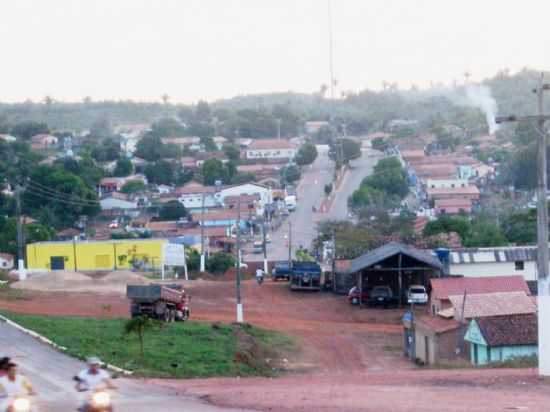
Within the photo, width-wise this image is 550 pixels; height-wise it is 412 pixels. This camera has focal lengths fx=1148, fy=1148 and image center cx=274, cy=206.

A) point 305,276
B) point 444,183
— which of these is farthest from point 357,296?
point 444,183

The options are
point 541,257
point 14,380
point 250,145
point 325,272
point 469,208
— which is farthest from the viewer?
point 250,145

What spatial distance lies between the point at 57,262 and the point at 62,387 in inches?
1552

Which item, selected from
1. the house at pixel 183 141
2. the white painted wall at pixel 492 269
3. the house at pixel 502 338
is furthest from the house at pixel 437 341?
the house at pixel 183 141

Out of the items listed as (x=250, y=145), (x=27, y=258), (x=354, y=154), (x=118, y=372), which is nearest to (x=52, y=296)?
(x=27, y=258)

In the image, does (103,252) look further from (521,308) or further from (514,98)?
(514,98)

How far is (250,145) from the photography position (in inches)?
5305

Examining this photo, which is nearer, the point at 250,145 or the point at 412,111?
the point at 250,145

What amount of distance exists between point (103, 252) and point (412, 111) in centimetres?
12395

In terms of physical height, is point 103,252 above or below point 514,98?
below

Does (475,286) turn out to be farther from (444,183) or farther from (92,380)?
(444,183)

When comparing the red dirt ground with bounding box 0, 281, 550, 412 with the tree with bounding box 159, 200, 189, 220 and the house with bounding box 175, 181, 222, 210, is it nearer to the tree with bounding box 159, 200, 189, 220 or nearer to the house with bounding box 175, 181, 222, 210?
the tree with bounding box 159, 200, 189, 220

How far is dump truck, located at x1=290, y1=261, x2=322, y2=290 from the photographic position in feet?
156

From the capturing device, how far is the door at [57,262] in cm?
5909

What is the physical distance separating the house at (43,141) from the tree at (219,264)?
79.3m
